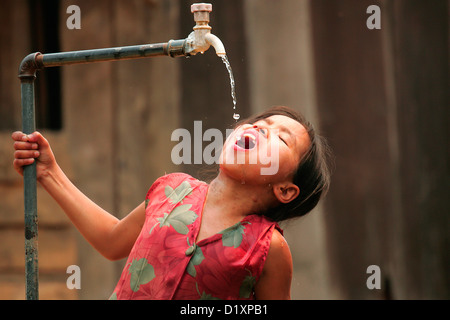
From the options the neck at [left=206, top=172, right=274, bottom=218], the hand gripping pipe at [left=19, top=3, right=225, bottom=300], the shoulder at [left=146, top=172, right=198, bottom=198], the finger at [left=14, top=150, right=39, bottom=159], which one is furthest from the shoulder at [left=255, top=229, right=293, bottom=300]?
the finger at [left=14, top=150, right=39, bottom=159]

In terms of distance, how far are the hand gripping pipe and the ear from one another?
41cm

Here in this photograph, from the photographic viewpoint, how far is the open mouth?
1948mm

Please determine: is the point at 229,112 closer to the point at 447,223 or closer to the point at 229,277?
the point at 447,223

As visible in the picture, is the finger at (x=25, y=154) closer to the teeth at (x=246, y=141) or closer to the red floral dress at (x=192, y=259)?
the red floral dress at (x=192, y=259)

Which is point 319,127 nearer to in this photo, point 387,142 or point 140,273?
point 387,142

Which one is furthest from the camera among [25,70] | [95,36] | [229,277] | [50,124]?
[50,124]

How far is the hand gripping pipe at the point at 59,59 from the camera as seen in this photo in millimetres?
1910

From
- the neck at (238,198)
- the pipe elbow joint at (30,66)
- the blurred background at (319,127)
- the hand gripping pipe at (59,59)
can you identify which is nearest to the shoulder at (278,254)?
the neck at (238,198)

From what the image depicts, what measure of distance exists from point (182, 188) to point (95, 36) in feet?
6.94

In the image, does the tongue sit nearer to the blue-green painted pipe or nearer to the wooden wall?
the blue-green painted pipe

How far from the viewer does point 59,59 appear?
1998mm

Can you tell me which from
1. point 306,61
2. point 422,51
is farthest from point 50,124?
point 422,51

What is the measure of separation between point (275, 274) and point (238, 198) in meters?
0.24

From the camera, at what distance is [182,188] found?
2.07 metres
